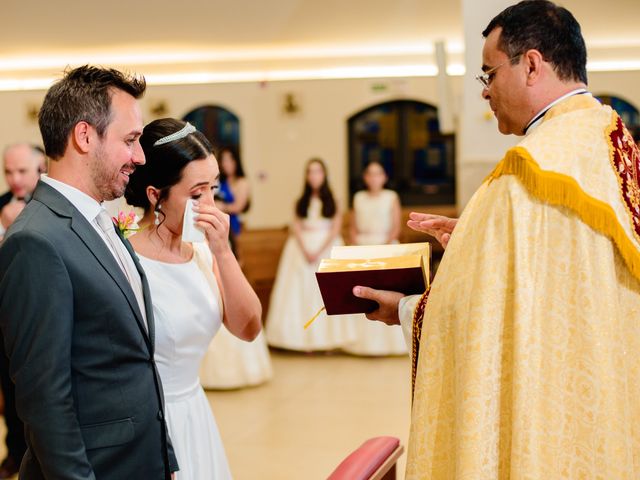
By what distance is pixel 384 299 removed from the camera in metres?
2.27

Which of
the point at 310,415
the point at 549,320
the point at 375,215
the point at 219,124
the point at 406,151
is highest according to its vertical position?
the point at 219,124

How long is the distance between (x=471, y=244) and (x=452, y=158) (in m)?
10.5

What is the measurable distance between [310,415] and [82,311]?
419 centimetres

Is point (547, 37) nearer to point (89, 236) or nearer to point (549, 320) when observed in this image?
point (549, 320)

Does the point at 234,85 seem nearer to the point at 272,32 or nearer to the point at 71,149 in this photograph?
the point at 272,32

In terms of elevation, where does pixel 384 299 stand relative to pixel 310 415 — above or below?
above

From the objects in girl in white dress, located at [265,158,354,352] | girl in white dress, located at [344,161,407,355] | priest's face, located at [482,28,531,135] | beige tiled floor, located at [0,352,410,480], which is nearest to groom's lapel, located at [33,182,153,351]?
priest's face, located at [482,28,531,135]

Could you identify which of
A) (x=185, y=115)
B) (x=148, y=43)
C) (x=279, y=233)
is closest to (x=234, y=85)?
(x=185, y=115)

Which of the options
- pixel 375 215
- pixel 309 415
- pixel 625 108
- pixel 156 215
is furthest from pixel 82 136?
pixel 625 108

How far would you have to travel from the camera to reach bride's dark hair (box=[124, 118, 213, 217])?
249 centimetres

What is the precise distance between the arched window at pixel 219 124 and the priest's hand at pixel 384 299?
404 inches

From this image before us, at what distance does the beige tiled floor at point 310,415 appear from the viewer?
4902 millimetres

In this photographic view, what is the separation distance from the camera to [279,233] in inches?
388

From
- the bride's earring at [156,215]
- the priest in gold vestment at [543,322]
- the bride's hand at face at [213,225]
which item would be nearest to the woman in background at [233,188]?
the bride's earring at [156,215]
